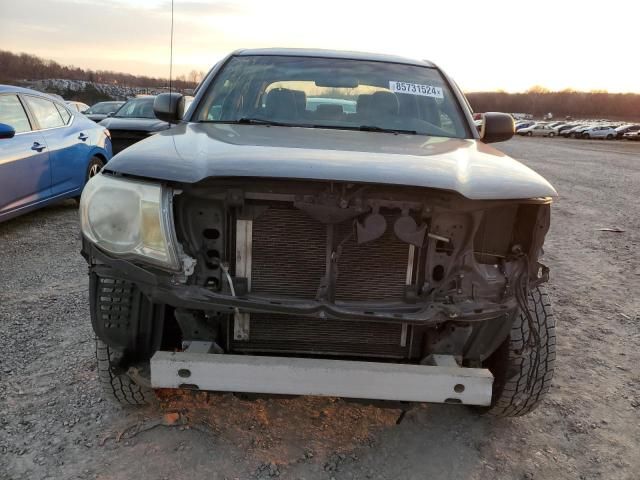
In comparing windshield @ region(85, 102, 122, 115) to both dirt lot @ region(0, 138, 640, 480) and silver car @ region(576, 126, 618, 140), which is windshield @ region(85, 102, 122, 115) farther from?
silver car @ region(576, 126, 618, 140)

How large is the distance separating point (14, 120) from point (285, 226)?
4.82 m

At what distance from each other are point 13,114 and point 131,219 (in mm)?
4559

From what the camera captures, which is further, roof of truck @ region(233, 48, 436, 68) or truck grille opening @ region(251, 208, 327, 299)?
roof of truck @ region(233, 48, 436, 68)

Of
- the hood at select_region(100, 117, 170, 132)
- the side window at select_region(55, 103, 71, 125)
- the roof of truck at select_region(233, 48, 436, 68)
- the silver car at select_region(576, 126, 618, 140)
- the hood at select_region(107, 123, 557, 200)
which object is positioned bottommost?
the silver car at select_region(576, 126, 618, 140)

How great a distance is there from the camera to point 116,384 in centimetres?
256

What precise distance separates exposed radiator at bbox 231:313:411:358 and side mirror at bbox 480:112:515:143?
6.10 ft

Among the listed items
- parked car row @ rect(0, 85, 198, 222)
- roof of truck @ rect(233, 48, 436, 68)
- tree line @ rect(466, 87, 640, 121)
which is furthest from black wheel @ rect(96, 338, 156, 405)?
tree line @ rect(466, 87, 640, 121)

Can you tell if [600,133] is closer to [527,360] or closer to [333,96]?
[333,96]

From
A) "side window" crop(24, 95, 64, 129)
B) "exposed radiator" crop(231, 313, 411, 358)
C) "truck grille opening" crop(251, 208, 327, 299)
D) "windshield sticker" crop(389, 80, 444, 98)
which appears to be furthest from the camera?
"side window" crop(24, 95, 64, 129)

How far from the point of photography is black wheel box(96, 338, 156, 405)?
2479 mm

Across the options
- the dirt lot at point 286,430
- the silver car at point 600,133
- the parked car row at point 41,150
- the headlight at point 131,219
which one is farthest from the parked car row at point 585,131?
the headlight at point 131,219

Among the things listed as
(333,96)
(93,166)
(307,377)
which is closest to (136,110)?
(93,166)

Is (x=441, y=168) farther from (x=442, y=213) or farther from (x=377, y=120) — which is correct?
(x=377, y=120)

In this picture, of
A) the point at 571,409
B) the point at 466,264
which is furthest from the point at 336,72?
the point at 571,409
